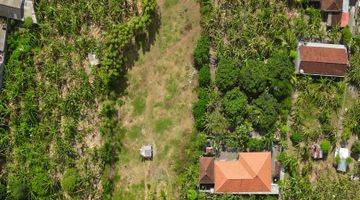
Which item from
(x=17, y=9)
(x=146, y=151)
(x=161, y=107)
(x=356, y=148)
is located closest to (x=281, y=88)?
(x=356, y=148)

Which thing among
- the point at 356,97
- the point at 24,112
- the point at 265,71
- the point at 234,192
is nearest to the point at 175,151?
the point at 234,192

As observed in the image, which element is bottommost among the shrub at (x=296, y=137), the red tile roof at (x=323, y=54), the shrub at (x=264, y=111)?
the shrub at (x=296, y=137)

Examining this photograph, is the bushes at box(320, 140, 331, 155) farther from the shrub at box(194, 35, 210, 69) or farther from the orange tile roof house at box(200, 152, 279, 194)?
the shrub at box(194, 35, 210, 69)

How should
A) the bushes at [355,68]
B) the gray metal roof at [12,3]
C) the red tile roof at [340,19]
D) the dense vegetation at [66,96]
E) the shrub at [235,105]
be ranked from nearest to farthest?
the gray metal roof at [12,3] → the dense vegetation at [66,96] → the shrub at [235,105] → the red tile roof at [340,19] → the bushes at [355,68]

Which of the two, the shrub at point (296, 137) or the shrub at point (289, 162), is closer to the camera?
the shrub at point (289, 162)

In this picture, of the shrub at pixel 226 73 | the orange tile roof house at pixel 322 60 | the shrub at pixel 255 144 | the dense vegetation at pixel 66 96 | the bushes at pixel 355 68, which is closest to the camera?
the dense vegetation at pixel 66 96

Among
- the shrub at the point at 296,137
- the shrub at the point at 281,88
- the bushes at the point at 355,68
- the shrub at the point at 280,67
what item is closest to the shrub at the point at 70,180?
the shrub at the point at 281,88

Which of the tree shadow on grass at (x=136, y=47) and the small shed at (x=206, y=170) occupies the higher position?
the tree shadow on grass at (x=136, y=47)

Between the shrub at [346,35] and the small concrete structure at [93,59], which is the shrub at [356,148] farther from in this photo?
the small concrete structure at [93,59]

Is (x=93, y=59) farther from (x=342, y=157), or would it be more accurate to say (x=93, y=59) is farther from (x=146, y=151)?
(x=342, y=157)
